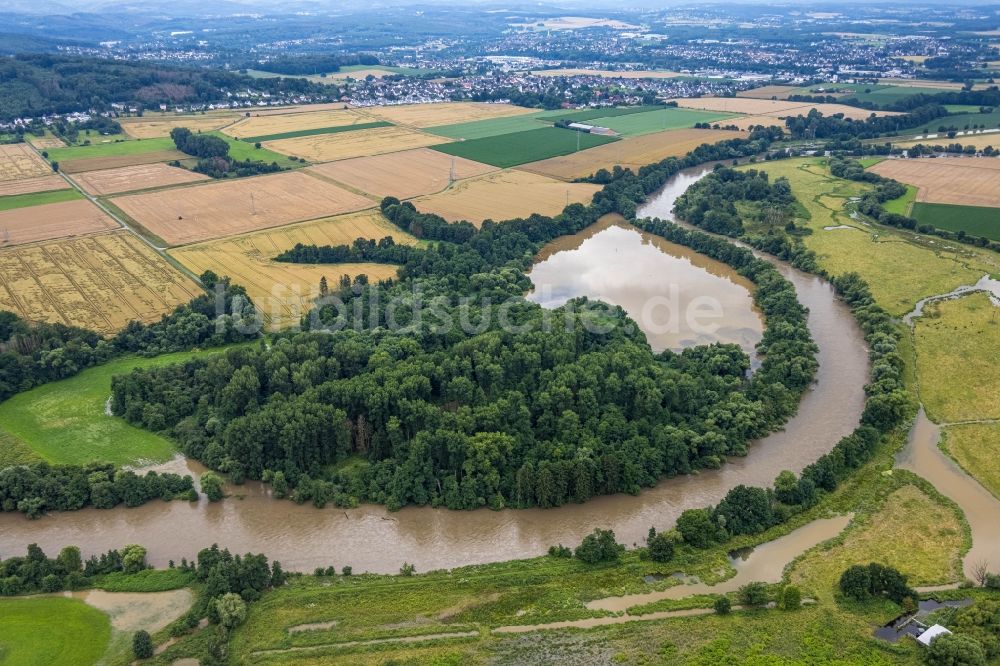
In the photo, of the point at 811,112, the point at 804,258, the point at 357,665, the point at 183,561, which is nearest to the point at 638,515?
the point at 357,665

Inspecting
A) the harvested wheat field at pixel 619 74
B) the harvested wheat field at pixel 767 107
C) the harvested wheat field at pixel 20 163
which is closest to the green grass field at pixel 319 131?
the harvested wheat field at pixel 20 163

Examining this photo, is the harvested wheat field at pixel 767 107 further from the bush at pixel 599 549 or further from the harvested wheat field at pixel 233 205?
the bush at pixel 599 549

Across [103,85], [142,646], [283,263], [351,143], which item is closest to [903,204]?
[283,263]

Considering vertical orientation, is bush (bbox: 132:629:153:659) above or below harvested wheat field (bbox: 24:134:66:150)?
below

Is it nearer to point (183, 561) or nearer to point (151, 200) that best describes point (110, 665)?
point (183, 561)

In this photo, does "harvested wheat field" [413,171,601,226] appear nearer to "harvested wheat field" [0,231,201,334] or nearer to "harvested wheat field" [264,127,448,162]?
"harvested wheat field" [264,127,448,162]

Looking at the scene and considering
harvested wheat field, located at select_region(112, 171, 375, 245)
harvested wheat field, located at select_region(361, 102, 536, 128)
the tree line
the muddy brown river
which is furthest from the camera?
harvested wheat field, located at select_region(361, 102, 536, 128)

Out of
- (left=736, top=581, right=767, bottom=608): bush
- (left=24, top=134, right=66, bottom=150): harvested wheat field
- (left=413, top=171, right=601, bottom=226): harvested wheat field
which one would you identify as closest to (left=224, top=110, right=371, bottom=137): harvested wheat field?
(left=24, top=134, right=66, bottom=150): harvested wheat field
